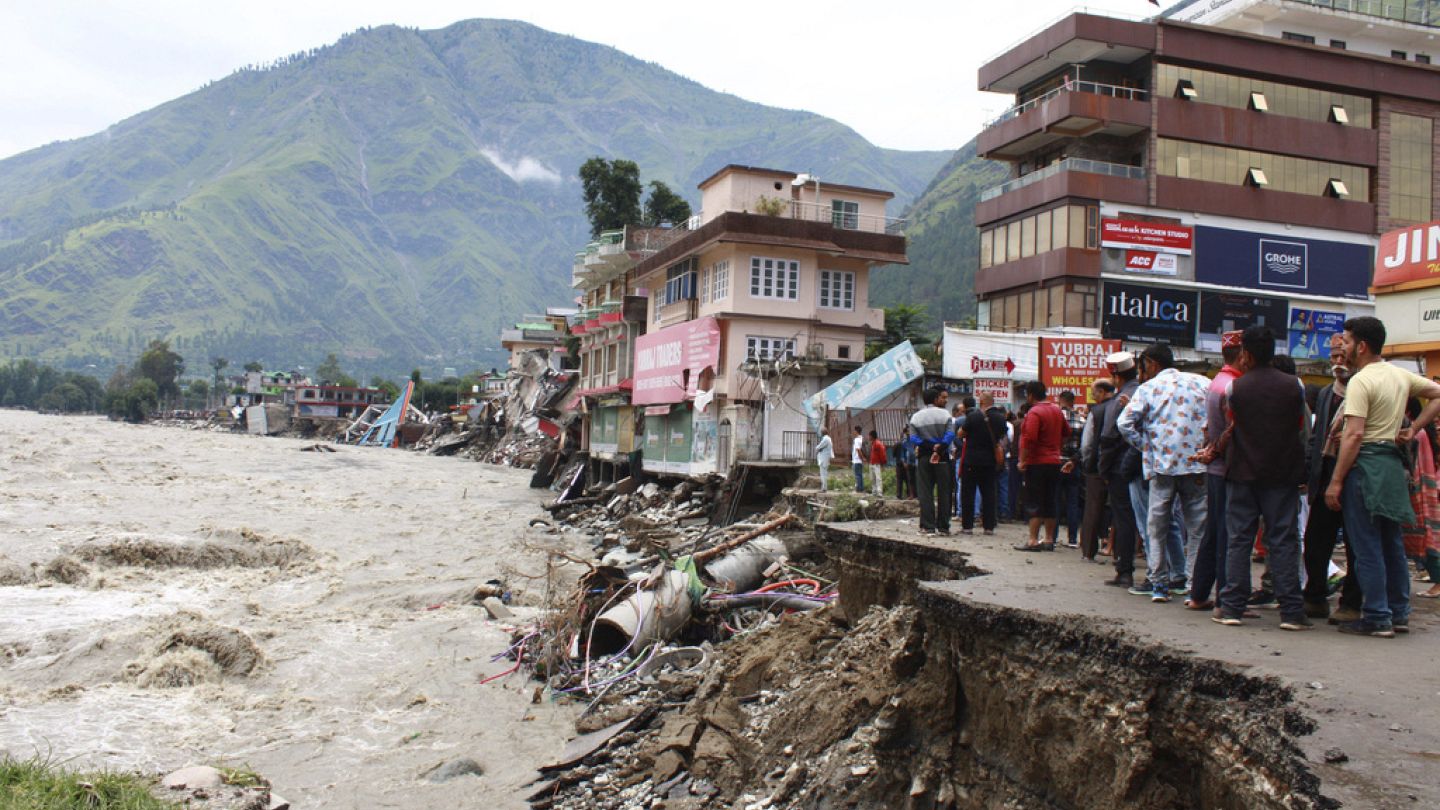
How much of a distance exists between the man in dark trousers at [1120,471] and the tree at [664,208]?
167 ft

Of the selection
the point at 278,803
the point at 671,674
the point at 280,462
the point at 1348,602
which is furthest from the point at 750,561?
the point at 280,462

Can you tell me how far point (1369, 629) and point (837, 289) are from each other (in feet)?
97.0

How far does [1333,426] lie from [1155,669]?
2.67 m

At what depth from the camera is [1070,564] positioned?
370 inches

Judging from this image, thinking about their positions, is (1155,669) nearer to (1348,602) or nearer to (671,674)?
(1348,602)

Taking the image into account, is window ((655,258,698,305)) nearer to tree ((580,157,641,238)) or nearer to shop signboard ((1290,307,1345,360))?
tree ((580,157,641,238))

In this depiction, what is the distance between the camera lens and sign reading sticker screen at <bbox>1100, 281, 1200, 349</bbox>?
3394 cm

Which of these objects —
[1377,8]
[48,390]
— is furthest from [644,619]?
[48,390]

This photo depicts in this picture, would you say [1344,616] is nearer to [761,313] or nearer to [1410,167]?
[761,313]

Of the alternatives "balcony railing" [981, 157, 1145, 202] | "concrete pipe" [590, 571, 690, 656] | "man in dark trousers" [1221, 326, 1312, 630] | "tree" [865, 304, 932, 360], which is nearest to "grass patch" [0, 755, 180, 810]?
"concrete pipe" [590, 571, 690, 656]

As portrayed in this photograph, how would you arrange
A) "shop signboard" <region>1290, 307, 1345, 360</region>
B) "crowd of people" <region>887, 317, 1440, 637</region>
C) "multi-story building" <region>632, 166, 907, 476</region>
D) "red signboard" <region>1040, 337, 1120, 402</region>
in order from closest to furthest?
1. "crowd of people" <region>887, 317, 1440, 637</region>
2. "red signboard" <region>1040, 337, 1120, 402</region>
3. "multi-story building" <region>632, 166, 907, 476</region>
4. "shop signboard" <region>1290, 307, 1345, 360</region>

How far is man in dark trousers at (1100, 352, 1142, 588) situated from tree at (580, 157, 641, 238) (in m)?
51.3

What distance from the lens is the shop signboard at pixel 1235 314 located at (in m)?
34.6

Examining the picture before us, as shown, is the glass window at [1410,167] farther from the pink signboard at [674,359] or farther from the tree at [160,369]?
the tree at [160,369]
